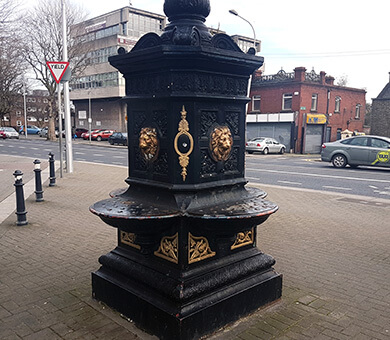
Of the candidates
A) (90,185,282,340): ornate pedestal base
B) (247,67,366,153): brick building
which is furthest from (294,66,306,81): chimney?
(90,185,282,340): ornate pedestal base

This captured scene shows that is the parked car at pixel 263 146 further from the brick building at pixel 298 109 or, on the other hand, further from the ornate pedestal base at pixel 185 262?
the ornate pedestal base at pixel 185 262

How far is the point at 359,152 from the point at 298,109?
16.5 metres

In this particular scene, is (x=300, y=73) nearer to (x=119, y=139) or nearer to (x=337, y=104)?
(x=337, y=104)

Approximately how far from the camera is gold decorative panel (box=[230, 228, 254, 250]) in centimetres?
383

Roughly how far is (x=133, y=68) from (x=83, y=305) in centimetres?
243

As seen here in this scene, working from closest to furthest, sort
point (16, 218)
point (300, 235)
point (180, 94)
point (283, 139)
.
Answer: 1. point (180, 94)
2. point (300, 235)
3. point (16, 218)
4. point (283, 139)

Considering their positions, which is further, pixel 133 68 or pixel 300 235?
pixel 300 235

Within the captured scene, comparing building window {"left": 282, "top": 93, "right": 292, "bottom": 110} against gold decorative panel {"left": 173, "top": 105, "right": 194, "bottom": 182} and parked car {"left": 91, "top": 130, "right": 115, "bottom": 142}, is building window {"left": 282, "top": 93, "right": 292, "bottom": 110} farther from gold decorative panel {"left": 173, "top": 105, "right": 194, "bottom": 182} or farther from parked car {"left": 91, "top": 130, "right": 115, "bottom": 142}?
gold decorative panel {"left": 173, "top": 105, "right": 194, "bottom": 182}

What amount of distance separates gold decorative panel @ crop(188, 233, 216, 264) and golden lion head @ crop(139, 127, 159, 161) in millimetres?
853

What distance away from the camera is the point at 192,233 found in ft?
11.3

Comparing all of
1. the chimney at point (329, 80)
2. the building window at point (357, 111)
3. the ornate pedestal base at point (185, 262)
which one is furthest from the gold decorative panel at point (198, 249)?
the building window at point (357, 111)

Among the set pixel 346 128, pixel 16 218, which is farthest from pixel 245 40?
pixel 16 218

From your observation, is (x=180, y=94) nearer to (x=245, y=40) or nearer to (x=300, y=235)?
(x=300, y=235)

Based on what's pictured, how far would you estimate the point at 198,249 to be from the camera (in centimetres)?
350
